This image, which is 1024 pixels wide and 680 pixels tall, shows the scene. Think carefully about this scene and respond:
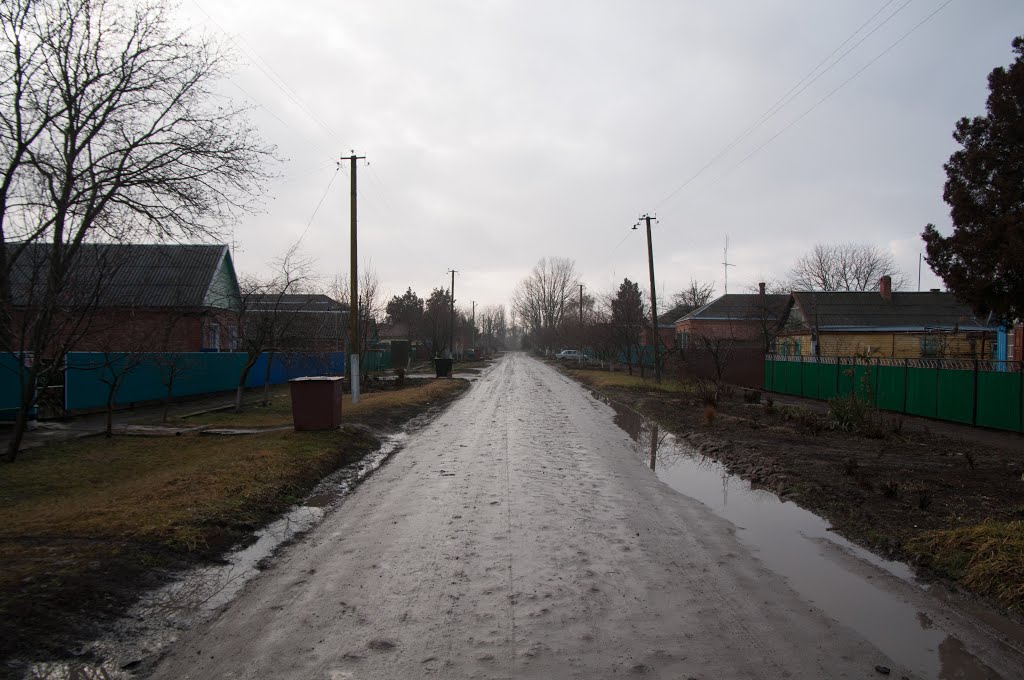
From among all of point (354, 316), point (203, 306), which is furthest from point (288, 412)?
point (203, 306)

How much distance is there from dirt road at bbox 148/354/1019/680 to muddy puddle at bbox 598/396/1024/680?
15 cm

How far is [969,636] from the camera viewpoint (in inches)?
167

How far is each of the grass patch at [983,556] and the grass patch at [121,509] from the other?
6.26 m

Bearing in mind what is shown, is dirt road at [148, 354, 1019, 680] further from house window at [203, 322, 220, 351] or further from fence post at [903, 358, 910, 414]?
house window at [203, 322, 220, 351]

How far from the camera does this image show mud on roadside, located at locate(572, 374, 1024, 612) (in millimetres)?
6605

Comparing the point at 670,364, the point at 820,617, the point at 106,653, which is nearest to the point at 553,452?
the point at 820,617

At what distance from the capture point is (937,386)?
56.3 ft

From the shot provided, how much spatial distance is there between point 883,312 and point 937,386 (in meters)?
22.1

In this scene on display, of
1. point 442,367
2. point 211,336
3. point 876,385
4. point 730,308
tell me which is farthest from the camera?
point 730,308

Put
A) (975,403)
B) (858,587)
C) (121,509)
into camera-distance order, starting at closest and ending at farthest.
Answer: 1. (858,587)
2. (121,509)
3. (975,403)

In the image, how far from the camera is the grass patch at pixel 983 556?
4895 mm

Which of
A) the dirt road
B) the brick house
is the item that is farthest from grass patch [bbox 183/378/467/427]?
the dirt road

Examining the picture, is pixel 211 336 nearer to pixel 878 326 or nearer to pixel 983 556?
pixel 983 556

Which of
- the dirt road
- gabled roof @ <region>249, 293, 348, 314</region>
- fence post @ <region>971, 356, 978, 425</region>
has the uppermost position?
gabled roof @ <region>249, 293, 348, 314</region>
